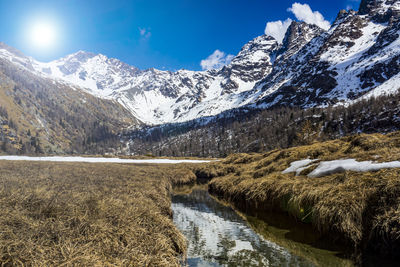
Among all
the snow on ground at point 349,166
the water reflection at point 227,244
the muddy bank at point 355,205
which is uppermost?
the snow on ground at point 349,166

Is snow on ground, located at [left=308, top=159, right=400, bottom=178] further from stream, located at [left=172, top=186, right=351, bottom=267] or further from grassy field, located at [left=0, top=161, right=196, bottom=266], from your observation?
grassy field, located at [left=0, top=161, right=196, bottom=266]

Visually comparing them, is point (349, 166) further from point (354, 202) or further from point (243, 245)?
point (243, 245)

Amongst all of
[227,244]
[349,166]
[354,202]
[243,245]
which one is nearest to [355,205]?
[354,202]

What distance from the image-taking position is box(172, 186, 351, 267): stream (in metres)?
Answer: 6.69

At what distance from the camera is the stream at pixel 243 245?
6691 millimetres

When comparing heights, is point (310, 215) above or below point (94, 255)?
below

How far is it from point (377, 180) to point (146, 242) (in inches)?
288

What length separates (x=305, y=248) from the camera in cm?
731

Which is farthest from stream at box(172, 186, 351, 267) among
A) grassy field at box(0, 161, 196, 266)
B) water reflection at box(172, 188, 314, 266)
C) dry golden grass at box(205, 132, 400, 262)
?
grassy field at box(0, 161, 196, 266)

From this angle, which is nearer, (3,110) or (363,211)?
(363,211)

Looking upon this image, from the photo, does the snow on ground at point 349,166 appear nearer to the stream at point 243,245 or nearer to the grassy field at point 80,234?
the stream at point 243,245

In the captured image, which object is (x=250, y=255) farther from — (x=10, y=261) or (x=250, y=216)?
(x=10, y=261)

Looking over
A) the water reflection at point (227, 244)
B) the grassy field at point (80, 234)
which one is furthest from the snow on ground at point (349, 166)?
the grassy field at point (80, 234)

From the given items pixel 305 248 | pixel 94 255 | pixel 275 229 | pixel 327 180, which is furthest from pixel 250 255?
pixel 94 255
